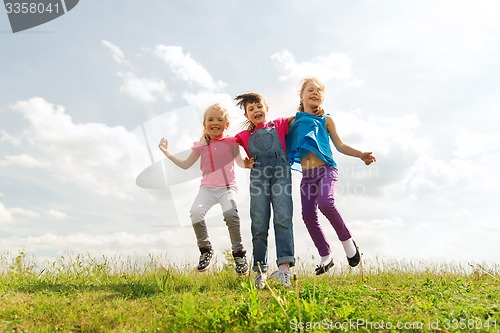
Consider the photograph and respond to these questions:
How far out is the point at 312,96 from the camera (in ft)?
23.6

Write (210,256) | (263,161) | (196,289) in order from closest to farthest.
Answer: (196,289) < (263,161) < (210,256)

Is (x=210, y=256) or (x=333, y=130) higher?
(x=333, y=130)

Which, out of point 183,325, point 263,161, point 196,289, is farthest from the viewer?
point 263,161

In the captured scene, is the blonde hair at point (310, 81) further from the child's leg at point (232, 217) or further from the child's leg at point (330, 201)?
the child's leg at point (232, 217)

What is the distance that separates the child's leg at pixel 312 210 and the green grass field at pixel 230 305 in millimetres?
622

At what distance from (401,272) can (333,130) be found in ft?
11.2

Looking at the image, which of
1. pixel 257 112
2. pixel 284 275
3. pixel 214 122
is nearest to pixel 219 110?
pixel 214 122

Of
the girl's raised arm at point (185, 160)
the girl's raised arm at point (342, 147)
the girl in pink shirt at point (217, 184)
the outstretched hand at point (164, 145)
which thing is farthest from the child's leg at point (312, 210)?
the outstretched hand at point (164, 145)

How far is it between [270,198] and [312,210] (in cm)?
82

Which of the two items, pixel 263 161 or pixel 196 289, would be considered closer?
pixel 196 289

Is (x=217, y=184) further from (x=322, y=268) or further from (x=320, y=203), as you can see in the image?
(x=322, y=268)

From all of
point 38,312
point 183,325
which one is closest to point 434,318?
point 183,325

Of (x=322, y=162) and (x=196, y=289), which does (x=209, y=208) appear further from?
(x=322, y=162)

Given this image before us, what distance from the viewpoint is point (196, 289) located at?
6.18 metres
